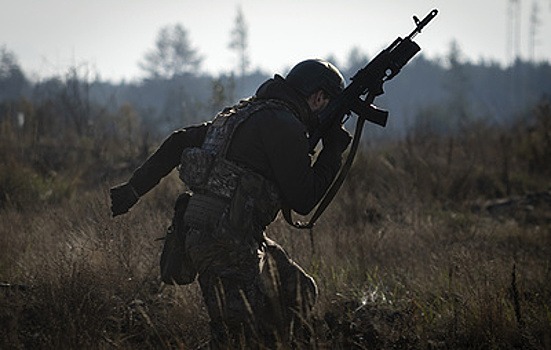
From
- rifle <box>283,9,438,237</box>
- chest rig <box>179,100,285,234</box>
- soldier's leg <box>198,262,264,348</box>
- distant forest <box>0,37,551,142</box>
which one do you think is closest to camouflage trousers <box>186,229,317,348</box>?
soldier's leg <box>198,262,264,348</box>

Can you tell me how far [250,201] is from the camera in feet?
11.2

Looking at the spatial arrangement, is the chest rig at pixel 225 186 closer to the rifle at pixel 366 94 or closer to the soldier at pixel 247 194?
the soldier at pixel 247 194

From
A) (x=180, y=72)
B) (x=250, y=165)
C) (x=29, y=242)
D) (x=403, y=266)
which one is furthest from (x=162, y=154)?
(x=180, y=72)

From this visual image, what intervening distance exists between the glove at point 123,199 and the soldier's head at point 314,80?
115 centimetres

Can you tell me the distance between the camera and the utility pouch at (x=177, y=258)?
362 cm

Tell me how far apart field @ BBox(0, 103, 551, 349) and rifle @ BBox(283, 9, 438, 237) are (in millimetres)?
894

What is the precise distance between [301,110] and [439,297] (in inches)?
64.0

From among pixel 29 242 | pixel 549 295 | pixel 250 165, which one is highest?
pixel 250 165

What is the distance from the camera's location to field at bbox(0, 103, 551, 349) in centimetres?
372

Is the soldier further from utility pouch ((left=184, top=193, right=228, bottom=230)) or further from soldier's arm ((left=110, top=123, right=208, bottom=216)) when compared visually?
soldier's arm ((left=110, top=123, right=208, bottom=216))

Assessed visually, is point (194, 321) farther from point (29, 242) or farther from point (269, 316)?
point (29, 242)

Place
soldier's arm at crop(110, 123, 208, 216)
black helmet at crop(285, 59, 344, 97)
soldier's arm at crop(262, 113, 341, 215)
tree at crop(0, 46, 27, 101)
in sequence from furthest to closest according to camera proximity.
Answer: tree at crop(0, 46, 27, 101), soldier's arm at crop(110, 123, 208, 216), black helmet at crop(285, 59, 344, 97), soldier's arm at crop(262, 113, 341, 215)

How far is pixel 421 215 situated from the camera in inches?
302

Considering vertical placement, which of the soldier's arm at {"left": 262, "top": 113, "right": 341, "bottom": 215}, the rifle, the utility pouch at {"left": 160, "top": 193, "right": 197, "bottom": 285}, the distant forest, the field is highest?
the distant forest
